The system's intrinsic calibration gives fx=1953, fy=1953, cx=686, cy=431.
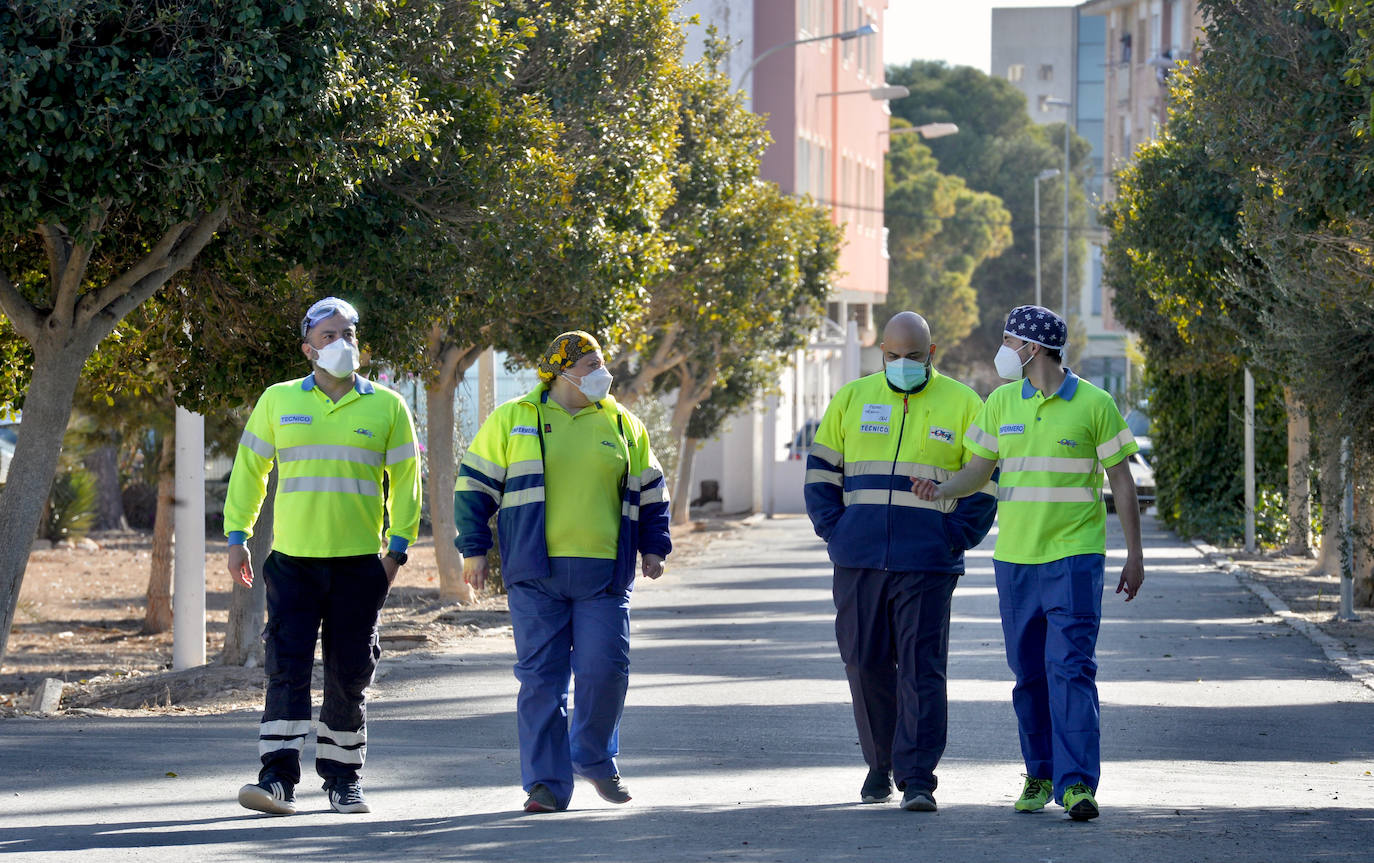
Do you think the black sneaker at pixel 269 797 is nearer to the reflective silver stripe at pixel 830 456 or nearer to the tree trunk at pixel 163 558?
the reflective silver stripe at pixel 830 456

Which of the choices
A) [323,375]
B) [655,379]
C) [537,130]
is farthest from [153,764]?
[655,379]

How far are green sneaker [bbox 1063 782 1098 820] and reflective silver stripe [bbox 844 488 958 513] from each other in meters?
1.16

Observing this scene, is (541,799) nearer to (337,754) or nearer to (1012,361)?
(337,754)

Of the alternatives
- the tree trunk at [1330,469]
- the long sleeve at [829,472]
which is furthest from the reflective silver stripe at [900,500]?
the tree trunk at [1330,469]

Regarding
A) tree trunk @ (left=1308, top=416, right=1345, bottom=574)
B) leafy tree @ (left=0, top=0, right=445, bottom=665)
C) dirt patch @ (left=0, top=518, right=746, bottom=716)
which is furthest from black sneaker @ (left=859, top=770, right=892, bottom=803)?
tree trunk @ (left=1308, top=416, right=1345, bottom=574)

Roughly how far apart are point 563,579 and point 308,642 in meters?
0.98

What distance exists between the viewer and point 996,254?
7519 cm

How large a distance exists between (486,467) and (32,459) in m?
4.70

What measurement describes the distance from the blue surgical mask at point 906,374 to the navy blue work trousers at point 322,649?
2.10 m

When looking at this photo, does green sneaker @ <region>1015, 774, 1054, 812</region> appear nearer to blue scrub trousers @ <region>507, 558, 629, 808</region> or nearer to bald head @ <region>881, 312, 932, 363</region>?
blue scrub trousers @ <region>507, 558, 629, 808</region>

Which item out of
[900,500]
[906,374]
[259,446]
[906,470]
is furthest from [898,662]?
[259,446]

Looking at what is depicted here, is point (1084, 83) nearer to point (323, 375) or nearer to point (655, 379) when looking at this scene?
point (655, 379)

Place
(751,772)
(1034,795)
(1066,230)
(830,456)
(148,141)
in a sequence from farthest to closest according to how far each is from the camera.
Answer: (1066,230) < (148,141) < (751,772) < (830,456) < (1034,795)

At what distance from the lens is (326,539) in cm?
729
